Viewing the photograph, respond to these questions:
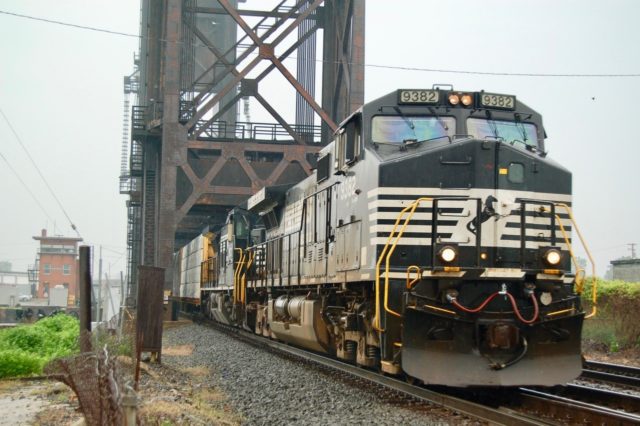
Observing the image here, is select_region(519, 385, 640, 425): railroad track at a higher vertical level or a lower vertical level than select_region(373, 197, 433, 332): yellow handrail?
lower

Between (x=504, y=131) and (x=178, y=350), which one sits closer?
(x=504, y=131)

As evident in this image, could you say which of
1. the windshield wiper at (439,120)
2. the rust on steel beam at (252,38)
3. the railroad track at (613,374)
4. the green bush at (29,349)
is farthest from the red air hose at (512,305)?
the rust on steel beam at (252,38)

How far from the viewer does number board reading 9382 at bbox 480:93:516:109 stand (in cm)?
1050

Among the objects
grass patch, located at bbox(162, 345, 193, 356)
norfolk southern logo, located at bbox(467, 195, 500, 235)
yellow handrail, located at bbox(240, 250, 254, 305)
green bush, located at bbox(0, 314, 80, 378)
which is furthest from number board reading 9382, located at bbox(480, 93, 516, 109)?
yellow handrail, located at bbox(240, 250, 254, 305)

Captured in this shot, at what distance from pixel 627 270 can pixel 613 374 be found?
1762 centimetres

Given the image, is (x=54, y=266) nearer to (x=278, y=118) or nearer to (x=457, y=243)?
(x=278, y=118)

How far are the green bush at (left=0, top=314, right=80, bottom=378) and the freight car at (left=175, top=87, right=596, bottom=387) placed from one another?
487cm

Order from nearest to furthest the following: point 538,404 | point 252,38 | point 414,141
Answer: point 538,404, point 414,141, point 252,38

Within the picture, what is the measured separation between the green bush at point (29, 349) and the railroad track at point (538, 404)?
4.81 m

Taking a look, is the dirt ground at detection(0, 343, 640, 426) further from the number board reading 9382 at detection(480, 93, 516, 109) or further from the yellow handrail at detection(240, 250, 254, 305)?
the yellow handrail at detection(240, 250, 254, 305)

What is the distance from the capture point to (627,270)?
2822 cm

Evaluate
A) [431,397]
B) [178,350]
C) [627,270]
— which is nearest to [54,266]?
[627,270]

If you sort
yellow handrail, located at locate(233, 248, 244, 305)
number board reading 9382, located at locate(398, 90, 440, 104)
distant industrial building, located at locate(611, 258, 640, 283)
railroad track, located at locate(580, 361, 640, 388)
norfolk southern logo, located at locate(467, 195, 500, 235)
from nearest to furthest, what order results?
norfolk southern logo, located at locate(467, 195, 500, 235) → number board reading 9382, located at locate(398, 90, 440, 104) → railroad track, located at locate(580, 361, 640, 388) → yellow handrail, located at locate(233, 248, 244, 305) → distant industrial building, located at locate(611, 258, 640, 283)

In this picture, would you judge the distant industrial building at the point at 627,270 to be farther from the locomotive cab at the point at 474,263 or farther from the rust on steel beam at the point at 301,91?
the locomotive cab at the point at 474,263
